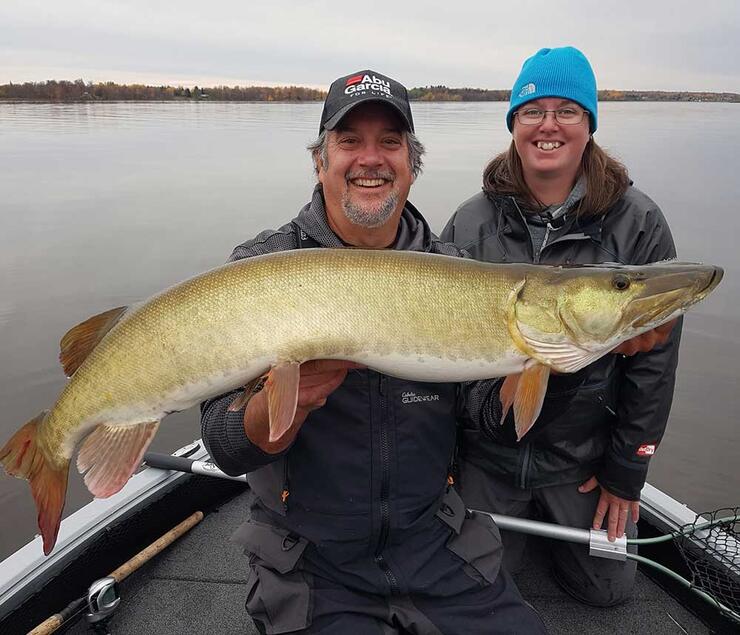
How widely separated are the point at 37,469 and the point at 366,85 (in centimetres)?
182

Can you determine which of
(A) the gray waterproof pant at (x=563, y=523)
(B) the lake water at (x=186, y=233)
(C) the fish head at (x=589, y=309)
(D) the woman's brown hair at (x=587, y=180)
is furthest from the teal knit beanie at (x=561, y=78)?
(B) the lake water at (x=186, y=233)

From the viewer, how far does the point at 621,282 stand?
180cm

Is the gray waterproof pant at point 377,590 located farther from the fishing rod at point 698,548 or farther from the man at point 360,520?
the fishing rod at point 698,548

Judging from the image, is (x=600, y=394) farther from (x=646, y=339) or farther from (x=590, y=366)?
(x=646, y=339)

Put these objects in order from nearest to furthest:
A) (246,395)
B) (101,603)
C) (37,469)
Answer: (37,469)
(246,395)
(101,603)

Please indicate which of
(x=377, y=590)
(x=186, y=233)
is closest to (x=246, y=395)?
(x=377, y=590)

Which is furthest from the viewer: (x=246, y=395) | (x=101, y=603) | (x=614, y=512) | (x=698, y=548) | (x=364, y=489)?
(x=614, y=512)

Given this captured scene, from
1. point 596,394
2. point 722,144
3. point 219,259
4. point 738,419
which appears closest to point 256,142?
point 219,259

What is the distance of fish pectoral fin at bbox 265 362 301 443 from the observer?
1652mm

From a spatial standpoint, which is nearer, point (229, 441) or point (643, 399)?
point (229, 441)

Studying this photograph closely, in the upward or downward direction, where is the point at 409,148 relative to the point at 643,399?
upward

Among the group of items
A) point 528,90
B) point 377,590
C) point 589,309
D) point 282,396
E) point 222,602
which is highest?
point 528,90

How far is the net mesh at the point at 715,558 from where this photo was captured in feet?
7.74

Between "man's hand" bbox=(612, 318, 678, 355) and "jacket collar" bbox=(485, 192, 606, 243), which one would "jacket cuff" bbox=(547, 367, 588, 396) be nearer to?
"man's hand" bbox=(612, 318, 678, 355)
